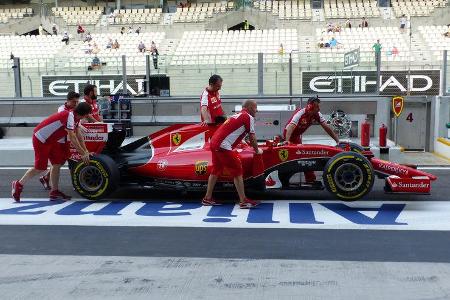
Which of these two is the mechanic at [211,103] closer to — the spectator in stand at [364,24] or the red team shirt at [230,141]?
the red team shirt at [230,141]

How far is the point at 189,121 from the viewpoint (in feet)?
47.3

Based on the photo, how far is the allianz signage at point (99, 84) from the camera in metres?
14.8

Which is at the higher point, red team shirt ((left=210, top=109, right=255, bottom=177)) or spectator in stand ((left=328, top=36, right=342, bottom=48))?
spectator in stand ((left=328, top=36, right=342, bottom=48))

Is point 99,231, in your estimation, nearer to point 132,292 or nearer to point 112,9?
point 132,292

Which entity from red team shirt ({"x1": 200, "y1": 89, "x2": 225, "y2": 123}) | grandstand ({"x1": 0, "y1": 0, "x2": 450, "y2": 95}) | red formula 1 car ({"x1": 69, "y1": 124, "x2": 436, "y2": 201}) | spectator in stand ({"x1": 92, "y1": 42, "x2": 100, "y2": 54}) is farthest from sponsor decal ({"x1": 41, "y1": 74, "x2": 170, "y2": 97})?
spectator in stand ({"x1": 92, "y1": 42, "x2": 100, "y2": 54})

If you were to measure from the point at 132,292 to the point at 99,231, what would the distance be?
6.48ft

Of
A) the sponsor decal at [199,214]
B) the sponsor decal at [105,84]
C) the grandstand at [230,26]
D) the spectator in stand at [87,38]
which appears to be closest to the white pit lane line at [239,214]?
the sponsor decal at [199,214]

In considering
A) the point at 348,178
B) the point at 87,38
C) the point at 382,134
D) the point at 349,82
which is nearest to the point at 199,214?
the point at 348,178

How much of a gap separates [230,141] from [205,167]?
592mm

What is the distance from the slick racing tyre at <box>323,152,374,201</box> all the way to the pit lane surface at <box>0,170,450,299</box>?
10.1 inches

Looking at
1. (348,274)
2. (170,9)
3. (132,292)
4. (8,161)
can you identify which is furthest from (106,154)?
(170,9)

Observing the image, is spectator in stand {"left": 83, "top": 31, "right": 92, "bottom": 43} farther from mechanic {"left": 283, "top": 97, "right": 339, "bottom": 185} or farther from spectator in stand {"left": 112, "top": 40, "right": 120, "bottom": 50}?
mechanic {"left": 283, "top": 97, "right": 339, "bottom": 185}

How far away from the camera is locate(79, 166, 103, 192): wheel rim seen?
7.24 m

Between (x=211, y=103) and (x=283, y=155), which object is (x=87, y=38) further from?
(x=283, y=155)
